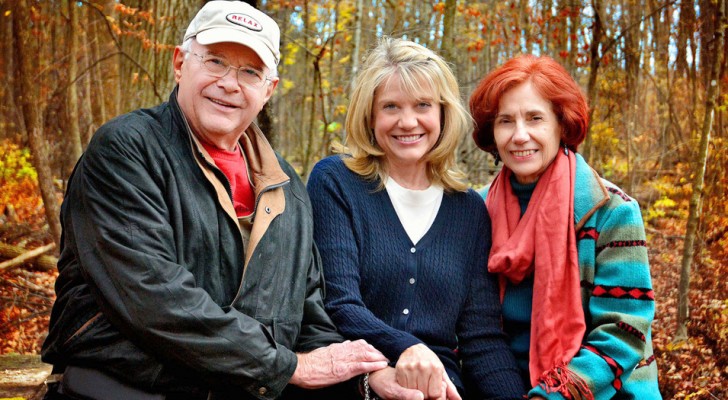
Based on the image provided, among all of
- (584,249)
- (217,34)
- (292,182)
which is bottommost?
(584,249)

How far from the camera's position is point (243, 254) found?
2445 mm

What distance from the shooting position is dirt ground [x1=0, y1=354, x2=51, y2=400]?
322 centimetres

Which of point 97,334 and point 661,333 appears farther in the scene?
point 661,333

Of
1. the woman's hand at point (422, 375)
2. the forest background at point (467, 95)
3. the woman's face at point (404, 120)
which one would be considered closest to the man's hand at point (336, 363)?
the woman's hand at point (422, 375)

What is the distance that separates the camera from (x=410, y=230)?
2.97m

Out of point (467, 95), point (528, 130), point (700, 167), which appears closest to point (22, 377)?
point (528, 130)

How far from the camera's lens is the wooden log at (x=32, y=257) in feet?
20.0

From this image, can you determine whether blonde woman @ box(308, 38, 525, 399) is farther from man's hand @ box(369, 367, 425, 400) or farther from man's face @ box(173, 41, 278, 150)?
man's face @ box(173, 41, 278, 150)

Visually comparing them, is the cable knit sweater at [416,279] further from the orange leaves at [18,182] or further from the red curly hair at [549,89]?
the orange leaves at [18,182]

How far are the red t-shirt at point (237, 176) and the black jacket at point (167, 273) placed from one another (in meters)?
0.11

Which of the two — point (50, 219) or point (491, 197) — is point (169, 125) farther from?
point (50, 219)

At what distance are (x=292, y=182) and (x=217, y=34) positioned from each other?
0.70 m

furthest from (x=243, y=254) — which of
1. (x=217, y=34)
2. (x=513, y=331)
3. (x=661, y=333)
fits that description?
(x=661, y=333)

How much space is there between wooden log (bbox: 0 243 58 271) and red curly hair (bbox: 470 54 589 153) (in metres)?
5.07
